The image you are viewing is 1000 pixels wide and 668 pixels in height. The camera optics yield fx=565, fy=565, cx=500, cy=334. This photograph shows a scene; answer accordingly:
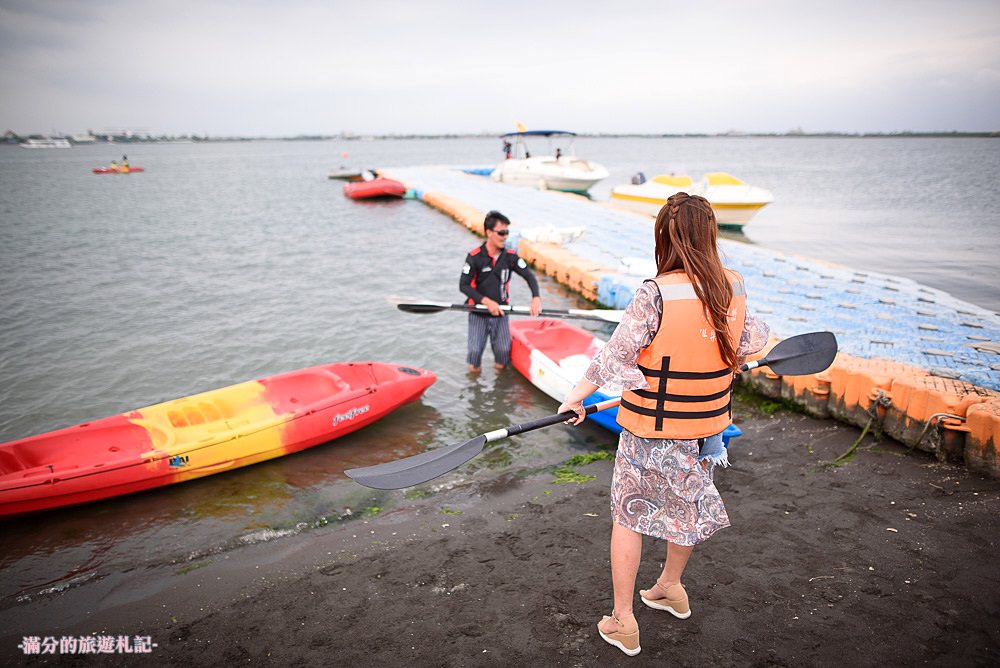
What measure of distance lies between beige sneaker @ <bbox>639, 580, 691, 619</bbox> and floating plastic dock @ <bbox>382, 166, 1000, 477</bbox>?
202 cm

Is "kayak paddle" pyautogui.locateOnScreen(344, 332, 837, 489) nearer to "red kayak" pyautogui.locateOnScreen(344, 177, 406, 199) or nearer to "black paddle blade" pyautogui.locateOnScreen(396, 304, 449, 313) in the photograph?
"black paddle blade" pyautogui.locateOnScreen(396, 304, 449, 313)

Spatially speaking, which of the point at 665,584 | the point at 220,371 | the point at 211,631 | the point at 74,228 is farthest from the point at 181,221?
the point at 665,584

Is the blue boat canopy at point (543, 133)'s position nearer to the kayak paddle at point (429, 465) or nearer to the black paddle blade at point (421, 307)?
the black paddle blade at point (421, 307)

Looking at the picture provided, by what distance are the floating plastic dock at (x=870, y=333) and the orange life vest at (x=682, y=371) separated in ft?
3.04

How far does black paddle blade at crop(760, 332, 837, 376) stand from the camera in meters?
3.84

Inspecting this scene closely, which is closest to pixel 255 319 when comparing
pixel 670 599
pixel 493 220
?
pixel 493 220

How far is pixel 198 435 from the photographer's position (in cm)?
604

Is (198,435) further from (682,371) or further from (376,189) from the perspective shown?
(376,189)

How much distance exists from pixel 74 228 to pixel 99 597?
23.2 meters

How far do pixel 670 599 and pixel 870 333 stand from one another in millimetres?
5477

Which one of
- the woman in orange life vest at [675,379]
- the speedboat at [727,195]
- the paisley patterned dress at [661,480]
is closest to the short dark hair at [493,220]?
the woman in orange life vest at [675,379]

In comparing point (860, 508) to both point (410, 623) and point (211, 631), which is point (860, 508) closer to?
point (410, 623)

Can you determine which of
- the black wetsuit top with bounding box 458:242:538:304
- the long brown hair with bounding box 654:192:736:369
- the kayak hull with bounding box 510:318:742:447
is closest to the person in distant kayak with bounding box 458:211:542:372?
the black wetsuit top with bounding box 458:242:538:304

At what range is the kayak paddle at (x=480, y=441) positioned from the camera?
3326 millimetres
